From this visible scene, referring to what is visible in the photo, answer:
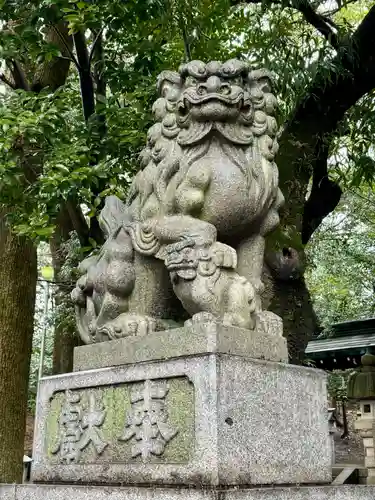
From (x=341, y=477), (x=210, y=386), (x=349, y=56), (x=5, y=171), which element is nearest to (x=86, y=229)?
(x=5, y=171)

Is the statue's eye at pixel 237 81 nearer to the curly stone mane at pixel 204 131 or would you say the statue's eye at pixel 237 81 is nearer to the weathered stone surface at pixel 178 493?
the curly stone mane at pixel 204 131

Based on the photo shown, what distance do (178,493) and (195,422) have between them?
0.31 metres

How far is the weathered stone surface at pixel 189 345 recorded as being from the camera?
3.05 meters

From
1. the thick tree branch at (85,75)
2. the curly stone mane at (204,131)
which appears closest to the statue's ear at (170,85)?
the curly stone mane at (204,131)

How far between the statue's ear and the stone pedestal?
1.39 m

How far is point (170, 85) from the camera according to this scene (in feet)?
12.3

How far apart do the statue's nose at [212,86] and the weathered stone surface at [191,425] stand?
143cm

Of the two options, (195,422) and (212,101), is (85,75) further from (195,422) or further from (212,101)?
(195,422)

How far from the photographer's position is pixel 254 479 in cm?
292

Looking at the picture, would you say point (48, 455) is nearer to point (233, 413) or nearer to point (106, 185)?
point (233, 413)

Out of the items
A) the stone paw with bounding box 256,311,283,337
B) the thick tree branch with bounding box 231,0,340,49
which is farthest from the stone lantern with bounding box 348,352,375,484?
the stone paw with bounding box 256,311,283,337

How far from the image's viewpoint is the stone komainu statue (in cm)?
330

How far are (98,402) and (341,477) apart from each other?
8.45 meters

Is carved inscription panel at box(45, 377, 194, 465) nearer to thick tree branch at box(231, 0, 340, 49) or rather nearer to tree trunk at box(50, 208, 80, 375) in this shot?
thick tree branch at box(231, 0, 340, 49)
